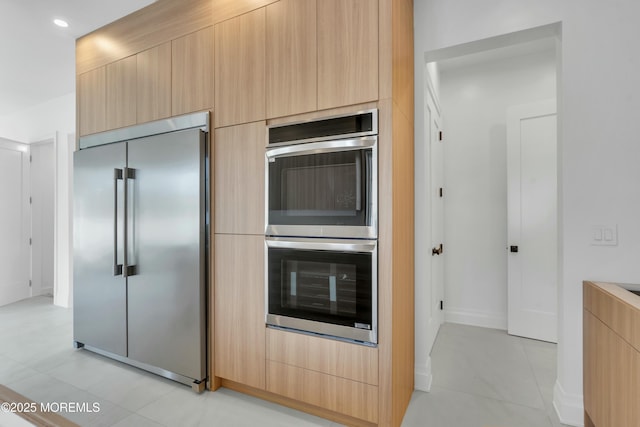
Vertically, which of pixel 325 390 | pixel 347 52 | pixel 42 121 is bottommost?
pixel 325 390

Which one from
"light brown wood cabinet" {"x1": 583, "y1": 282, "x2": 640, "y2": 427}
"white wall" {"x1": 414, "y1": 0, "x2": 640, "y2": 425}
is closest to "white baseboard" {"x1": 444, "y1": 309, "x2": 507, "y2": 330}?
"white wall" {"x1": 414, "y1": 0, "x2": 640, "y2": 425}

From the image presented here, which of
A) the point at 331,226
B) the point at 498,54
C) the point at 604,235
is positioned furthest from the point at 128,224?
the point at 498,54

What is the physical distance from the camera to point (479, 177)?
11.3ft

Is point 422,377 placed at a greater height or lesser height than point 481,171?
lesser

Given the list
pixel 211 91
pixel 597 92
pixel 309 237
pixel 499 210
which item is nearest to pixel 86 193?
pixel 211 91

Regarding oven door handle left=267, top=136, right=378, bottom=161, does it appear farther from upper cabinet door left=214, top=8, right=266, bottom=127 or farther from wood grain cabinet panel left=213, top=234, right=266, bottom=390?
wood grain cabinet panel left=213, top=234, right=266, bottom=390

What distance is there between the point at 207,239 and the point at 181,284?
369 mm

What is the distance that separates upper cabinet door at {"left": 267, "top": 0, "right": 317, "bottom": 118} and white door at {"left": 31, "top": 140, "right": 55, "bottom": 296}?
4478 millimetres

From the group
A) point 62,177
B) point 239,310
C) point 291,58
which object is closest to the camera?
point 291,58

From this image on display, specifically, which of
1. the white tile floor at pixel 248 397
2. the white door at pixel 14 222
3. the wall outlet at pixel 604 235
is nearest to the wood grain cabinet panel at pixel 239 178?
the white tile floor at pixel 248 397

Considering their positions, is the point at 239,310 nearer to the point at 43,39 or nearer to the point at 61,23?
the point at 61,23

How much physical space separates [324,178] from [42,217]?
5.27 metres

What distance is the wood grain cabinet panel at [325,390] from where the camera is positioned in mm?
1682

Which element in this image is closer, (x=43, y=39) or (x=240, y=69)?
(x=240, y=69)
